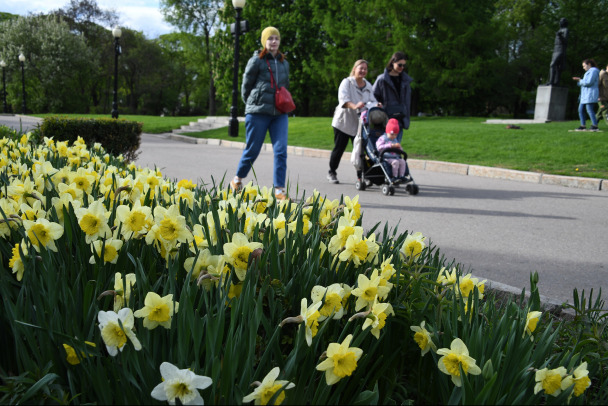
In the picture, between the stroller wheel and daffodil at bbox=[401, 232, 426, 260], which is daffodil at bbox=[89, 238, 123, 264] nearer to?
daffodil at bbox=[401, 232, 426, 260]

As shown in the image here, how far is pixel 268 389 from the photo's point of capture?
45.8 inches

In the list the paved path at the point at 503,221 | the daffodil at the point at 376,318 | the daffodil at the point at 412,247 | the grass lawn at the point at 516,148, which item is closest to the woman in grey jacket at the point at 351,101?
the paved path at the point at 503,221

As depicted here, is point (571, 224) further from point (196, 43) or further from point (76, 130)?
point (196, 43)

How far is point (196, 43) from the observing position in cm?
5762

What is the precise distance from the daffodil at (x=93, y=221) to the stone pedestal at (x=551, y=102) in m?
24.1

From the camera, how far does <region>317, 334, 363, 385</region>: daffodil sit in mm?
1264

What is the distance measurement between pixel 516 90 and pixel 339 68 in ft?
50.9

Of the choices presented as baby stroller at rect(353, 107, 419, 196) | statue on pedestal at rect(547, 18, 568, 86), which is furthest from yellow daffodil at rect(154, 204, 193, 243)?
statue on pedestal at rect(547, 18, 568, 86)

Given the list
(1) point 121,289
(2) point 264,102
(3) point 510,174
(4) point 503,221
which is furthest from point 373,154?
(1) point 121,289

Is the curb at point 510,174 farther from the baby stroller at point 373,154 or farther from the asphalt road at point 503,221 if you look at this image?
the baby stroller at point 373,154

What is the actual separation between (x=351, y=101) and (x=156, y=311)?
8191 millimetres

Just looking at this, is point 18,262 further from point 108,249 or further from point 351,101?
point 351,101

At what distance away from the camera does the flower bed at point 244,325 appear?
1.25 metres

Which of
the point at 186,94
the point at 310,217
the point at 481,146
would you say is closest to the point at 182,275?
the point at 310,217
